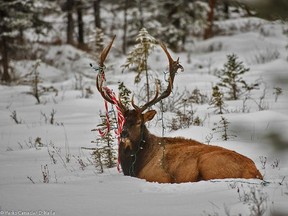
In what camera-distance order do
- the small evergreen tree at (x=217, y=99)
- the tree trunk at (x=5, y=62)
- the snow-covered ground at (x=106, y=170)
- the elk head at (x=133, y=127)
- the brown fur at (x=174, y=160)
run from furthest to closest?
the tree trunk at (x=5, y=62) < the small evergreen tree at (x=217, y=99) < the elk head at (x=133, y=127) < the brown fur at (x=174, y=160) < the snow-covered ground at (x=106, y=170)

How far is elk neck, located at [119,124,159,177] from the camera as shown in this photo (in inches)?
266

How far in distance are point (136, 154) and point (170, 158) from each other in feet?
2.02

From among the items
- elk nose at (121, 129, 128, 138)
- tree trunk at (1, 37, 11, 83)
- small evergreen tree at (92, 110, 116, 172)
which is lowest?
tree trunk at (1, 37, 11, 83)

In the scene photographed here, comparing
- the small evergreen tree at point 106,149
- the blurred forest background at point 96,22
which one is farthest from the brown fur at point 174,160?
the blurred forest background at point 96,22

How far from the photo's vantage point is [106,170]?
7.18 meters

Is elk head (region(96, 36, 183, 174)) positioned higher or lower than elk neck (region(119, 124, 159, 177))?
higher

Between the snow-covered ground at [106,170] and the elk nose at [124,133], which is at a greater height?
the elk nose at [124,133]

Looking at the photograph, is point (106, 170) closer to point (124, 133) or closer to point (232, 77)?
point (124, 133)

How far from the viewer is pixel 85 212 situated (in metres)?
4.57

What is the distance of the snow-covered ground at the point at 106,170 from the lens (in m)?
4.40

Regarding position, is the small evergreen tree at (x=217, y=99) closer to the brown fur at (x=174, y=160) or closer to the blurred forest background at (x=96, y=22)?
the brown fur at (x=174, y=160)

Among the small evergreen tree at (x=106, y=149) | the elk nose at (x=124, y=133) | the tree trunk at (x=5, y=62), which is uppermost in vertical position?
the elk nose at (x=124, y=133)

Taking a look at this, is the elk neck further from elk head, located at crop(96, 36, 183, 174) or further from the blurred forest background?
the blurred forest background

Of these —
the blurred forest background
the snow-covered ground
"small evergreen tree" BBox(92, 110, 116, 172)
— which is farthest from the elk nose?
the blurred forest background
